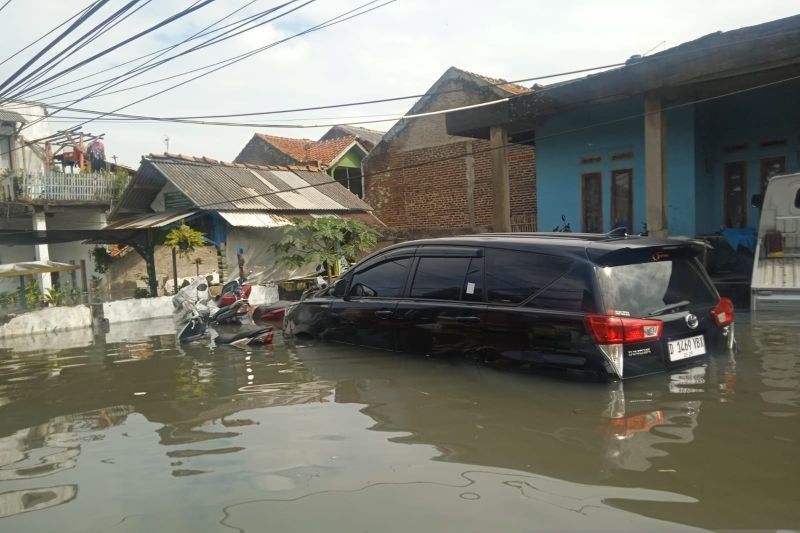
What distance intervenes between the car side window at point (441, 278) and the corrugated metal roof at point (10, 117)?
75.9ft

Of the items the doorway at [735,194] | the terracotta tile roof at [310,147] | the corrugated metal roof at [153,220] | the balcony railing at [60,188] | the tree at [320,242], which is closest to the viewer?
the doorway at [735,194]

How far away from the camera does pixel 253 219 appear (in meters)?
17.7

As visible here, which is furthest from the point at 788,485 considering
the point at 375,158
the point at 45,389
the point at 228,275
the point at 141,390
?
the point at 375,158

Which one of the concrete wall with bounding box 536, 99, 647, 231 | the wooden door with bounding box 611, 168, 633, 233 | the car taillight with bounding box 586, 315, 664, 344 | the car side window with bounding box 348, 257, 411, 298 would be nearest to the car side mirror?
the car side window with bounding box 348, 257, 411, 298

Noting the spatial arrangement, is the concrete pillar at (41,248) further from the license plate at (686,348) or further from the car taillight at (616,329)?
the license plate at (686,348)

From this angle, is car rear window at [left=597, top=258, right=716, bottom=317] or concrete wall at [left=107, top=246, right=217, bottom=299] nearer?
car rear window at [left=597, top=258, right=716, bottom=317]

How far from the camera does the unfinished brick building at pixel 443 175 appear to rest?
20.3m

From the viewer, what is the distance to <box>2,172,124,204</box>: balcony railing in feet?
70.2

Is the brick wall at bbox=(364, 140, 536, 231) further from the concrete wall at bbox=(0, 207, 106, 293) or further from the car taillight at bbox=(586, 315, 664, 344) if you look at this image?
the car taillight at bbox=(586, 315, 664, 344)

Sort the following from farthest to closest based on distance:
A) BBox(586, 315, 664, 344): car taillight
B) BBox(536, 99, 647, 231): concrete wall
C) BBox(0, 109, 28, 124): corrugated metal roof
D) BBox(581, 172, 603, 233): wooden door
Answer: BBox(0, 109, 28, 124): corrugated metal roof < BBox(581, 172, 603, 233): wooden door < BBox(536, 99, 647, 231): concrete wall < BBox(586, 315, 664, 344): car taillight

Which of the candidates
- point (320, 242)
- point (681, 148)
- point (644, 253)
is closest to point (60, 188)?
point (320, 242)

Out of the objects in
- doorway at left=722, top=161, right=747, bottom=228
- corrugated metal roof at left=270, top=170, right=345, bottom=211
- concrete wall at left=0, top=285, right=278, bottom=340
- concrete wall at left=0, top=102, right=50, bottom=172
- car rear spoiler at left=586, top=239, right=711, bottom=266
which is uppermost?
concrete wall at left=0, top=102, right=50, bottom=172

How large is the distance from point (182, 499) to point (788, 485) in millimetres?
3205

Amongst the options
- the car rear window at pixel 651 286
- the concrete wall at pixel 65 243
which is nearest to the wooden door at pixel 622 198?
the car rear window at pixel 651 286
